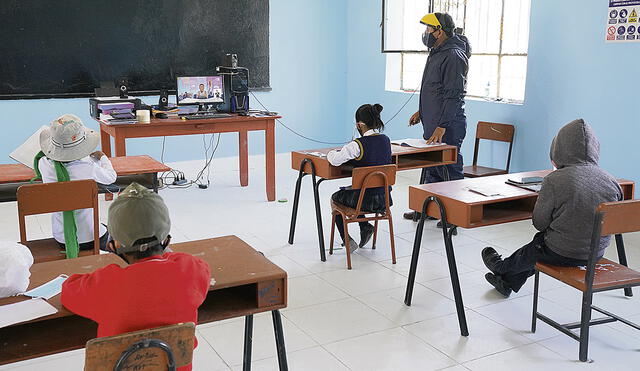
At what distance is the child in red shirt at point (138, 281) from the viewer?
1.73 metres

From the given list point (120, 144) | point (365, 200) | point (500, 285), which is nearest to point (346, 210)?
point (365, 200)

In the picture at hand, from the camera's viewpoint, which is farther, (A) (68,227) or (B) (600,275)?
(A) (68,227)

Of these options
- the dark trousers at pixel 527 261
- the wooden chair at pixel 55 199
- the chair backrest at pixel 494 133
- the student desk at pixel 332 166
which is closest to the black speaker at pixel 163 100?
the student desk at pixel 332 166

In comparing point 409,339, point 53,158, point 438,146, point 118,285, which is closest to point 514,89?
point 438,146

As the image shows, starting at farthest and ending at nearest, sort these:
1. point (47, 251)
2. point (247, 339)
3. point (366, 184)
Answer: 1. point (366, 184)
2. point (47, 251)
3. point (247, 339)

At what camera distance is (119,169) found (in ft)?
13.6

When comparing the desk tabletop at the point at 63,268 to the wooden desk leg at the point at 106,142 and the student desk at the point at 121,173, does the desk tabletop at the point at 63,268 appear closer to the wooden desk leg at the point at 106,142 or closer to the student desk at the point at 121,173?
the student desk at the point at 121,173

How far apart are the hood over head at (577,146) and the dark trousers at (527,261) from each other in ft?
1.30

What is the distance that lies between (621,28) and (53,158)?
3972 mm

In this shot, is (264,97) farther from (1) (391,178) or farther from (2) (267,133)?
(1) (391,178)

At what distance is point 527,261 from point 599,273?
1.37 feet

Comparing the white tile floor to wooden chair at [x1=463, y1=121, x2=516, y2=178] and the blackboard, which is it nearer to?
wooden chair at [x1=463, y1=121, x2=516, y2=178]

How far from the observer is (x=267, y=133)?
19.5 ft

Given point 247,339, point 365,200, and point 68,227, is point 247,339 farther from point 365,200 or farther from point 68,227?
point 365,200
